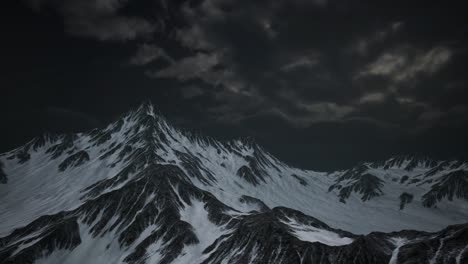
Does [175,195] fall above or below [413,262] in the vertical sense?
above

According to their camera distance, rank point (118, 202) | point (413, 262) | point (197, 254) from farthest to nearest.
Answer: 1. point (118, 202)
2. point (197, 254)
3. point (413, 262)

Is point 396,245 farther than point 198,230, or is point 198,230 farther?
point 198,230

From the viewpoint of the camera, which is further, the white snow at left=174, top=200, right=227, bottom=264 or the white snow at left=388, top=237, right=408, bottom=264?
the white snow at left=174, top=200, right=227, bottom=264

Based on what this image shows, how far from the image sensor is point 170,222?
124938mm

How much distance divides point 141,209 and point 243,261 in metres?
65.2

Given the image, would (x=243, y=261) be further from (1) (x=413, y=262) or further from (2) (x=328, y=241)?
(1) (x=413, y=262)

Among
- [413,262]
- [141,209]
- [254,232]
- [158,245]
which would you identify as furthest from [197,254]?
[413,262]

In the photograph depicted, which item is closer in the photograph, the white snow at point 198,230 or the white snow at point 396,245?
the white snow at point 396,245

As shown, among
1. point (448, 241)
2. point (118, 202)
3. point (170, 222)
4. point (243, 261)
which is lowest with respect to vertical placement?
point (243, 261)

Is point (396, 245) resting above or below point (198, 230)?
below

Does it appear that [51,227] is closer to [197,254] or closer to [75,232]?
[75,232]

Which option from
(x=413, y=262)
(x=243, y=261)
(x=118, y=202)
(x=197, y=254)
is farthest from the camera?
(x=118, y=202)

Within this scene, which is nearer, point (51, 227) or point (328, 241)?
point (328, 241)

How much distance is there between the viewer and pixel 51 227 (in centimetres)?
13425
